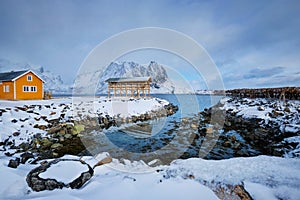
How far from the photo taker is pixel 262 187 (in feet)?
10.2

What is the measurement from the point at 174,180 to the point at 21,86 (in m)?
19.8

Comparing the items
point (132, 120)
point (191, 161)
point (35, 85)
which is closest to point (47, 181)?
point (191, 161)

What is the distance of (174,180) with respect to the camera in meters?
3.62

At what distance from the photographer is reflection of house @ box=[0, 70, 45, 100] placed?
16359 mm

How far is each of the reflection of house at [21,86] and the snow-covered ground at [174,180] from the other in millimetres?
15973

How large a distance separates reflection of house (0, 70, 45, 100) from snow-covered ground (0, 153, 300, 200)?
1597cm

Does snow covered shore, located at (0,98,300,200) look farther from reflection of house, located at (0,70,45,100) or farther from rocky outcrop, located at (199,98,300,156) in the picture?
reflection of house, located at (0,70,45,100)

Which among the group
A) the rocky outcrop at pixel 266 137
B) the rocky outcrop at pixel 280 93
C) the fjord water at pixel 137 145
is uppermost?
the rocky outcrop at pixel 280 93

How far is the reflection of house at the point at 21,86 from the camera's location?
53.7 ft

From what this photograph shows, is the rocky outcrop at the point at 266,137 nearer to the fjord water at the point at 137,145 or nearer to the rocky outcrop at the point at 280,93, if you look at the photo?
the fjord water at the point at 137,145

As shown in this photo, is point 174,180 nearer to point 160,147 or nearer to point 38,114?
point 160,147

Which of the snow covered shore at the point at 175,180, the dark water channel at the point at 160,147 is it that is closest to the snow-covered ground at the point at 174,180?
the snow covered shore at the point at 175,180

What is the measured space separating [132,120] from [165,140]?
574 cm

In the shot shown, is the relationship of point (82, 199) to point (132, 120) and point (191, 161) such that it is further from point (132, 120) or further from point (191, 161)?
point (132, 120)
